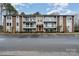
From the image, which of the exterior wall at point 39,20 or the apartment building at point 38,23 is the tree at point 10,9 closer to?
the apartment building at point 38,23

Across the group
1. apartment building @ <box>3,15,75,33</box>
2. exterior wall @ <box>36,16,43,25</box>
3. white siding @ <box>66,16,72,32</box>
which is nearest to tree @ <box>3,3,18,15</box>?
apartment building @ <box>3,15,75,33</box>

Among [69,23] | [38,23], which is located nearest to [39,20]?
[38,23]

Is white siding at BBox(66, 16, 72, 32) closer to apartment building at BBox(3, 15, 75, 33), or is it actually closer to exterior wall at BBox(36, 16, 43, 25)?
apartment building at BBox(3, 15, 75, 33)

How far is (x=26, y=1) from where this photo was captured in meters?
1.47

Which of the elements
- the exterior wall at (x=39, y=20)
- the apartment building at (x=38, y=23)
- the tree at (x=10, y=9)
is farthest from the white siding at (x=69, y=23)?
the tree at (x=10, y=9)

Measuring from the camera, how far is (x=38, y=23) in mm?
1508

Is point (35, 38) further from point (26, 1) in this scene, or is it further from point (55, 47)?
point (26, 1)

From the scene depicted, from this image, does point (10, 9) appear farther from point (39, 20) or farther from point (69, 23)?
point (69, 23)

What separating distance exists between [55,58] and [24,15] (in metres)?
0.39

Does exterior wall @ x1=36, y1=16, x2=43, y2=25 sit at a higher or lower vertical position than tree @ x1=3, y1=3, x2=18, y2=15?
lower

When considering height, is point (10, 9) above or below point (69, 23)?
above

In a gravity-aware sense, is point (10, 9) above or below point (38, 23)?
above

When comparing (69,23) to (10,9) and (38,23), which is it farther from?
(10,9)

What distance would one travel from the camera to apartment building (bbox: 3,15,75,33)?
1491 mm
